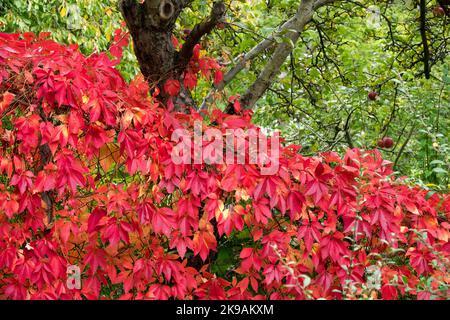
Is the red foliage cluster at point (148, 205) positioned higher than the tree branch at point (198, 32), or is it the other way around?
the tree branch at point (198, 32)

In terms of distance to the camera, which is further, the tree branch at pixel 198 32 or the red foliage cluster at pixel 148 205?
the tree branch at pixel 198 32

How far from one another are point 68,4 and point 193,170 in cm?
540

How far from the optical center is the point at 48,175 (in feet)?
7.06

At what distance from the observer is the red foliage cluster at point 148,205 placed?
84.7 inches

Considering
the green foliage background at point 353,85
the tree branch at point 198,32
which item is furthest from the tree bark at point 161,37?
the green foliage background at point 353,85

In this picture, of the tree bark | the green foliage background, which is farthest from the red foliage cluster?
the green foliage background

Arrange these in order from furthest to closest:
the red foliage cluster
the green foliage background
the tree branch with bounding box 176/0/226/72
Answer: the green foliage background → the tree branch with bounding box 176/0/226/72 → the red foliage cluster

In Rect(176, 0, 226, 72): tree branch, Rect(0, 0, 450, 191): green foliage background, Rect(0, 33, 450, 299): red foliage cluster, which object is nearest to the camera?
Rect(0, 33, 450, 299): red foliage cluster

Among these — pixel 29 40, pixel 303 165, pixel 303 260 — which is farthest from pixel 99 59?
pixel 303 260

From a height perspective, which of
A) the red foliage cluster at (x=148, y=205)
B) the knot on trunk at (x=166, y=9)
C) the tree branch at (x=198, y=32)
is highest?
the knot on trunk at (x=166, y=9)

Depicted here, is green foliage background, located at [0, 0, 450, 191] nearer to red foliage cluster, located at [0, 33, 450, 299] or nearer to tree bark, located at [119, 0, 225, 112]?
tree bark, located at [119, 0, 225, 112]

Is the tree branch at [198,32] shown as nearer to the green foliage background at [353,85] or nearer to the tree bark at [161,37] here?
the tree bark at [161,37]

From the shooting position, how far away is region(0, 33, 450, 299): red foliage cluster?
2.15 m

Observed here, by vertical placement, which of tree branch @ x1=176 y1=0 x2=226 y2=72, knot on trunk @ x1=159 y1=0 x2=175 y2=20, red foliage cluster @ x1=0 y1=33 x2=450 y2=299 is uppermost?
knot on trunk @ x1=159 y1=0 x2=175 y2=20
